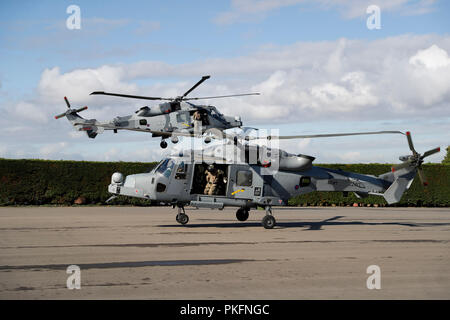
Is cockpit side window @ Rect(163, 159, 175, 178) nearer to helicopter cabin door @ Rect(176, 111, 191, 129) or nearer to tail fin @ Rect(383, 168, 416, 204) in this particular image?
tail fin @ Rect(383, 168, 416, 204)

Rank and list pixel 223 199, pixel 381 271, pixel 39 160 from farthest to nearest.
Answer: pixel 39 160, pixel 223 199, pixel 381 271

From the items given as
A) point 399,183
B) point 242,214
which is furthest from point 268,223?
point 399,183

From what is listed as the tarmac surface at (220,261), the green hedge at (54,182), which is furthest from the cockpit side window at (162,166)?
the green hedge at (54,182)

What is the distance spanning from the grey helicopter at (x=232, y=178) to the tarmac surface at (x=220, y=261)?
1.10 metres

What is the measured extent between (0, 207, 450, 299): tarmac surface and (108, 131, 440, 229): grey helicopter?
1095 mm

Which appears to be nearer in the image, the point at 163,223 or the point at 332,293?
the point at 332,293

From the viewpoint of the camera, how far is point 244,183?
18828 mm

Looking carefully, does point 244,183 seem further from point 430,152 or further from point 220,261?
point 220,261

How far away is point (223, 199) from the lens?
61.2ft

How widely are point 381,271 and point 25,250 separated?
822 cm

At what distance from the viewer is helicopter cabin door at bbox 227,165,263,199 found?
18781 millimetres
